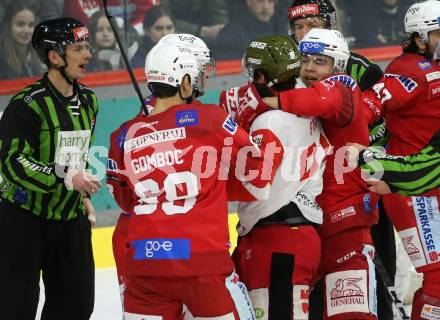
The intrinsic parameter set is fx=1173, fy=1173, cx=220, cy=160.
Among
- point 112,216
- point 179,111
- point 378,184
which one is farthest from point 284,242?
point 112,216

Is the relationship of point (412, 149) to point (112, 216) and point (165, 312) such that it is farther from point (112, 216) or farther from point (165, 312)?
point (112, 216)

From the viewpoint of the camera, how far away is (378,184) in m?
4.17

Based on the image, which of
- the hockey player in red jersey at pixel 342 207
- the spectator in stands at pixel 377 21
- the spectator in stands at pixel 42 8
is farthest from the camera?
the spectator in stands at pixel 377 21

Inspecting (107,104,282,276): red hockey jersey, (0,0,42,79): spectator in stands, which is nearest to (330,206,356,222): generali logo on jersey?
(107,104,282,276): red hockey jersey

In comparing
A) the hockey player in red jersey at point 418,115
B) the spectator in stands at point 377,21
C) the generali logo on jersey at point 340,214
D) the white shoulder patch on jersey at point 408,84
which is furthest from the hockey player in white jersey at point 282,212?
the spectator in stands at point 377,21

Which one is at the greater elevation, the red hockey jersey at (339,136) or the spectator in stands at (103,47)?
the red hockey jersey at (339,136)

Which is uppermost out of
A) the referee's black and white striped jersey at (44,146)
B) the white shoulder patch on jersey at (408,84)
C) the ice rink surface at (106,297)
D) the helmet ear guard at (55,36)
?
the helmet ear guard at (55,36)

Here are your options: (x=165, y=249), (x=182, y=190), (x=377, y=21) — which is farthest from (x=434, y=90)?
(x=377, y=21)

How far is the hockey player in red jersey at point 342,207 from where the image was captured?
448 centimetres

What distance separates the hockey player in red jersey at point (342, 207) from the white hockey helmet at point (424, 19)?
20.7 inches

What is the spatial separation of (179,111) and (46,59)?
3.93ft

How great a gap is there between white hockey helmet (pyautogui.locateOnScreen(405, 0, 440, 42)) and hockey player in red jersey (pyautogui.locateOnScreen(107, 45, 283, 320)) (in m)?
1.39

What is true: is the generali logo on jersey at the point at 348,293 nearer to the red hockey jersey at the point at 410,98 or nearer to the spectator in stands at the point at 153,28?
the red hockey jersey at the point at 410,98

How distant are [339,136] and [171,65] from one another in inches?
33.8
